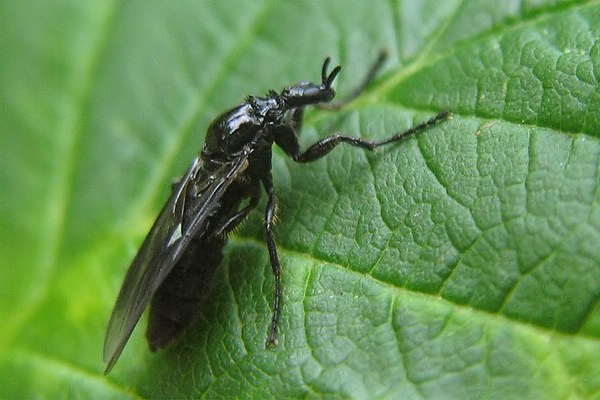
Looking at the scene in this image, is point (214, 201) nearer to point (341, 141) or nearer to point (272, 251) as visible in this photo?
point (272, 251)

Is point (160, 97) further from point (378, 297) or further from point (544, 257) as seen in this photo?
point (544, 257)

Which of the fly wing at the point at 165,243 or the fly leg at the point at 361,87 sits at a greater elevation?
the fly leg at the point at 361,87

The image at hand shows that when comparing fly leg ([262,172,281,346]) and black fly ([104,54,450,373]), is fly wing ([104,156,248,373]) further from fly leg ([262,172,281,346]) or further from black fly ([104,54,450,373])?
fly leg ([262,172,281,346])

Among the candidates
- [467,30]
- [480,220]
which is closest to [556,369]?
[480,220]

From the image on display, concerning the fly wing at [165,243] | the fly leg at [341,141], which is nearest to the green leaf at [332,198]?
the fly leg at [341,141]

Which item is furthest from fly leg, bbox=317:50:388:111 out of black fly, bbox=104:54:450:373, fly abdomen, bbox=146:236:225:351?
fly abdomen, bbox=146:236:225:351

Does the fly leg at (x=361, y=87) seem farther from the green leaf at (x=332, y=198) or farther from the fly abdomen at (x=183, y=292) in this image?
the fly abdomen at (x=183, y=292)
